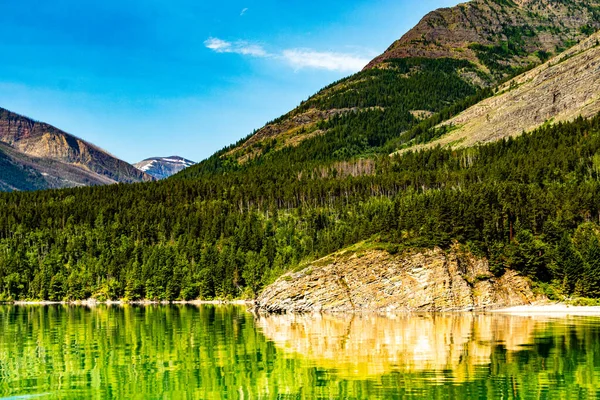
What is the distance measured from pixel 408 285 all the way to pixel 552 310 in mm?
26225

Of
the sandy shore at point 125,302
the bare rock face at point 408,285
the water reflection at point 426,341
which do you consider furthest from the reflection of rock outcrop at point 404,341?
the sandy shore at point 125,302

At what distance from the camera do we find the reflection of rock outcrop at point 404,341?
2080 inches

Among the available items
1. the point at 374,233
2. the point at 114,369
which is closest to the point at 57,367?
the point at 114,369

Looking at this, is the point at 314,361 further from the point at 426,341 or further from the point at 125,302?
the point at 125,302

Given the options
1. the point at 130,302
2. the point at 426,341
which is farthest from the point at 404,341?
the point at 130,302

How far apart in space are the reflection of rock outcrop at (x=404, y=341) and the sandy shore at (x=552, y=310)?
34.2 ft

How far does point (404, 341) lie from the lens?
228ft

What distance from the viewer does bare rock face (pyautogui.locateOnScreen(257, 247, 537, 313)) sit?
120m

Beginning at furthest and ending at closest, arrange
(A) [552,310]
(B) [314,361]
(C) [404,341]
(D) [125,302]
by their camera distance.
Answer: (D) [125,302], (A) [552,310], (C) [404,341], (B) [314,361]

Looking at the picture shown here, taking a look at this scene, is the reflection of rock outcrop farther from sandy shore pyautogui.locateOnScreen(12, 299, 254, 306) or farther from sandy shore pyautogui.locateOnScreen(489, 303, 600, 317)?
sandy shore pyautogui.locateOnScreen(12, 299, 254, 306)

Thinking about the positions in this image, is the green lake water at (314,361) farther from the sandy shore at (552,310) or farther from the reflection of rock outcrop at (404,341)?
the sandy shore at (552,310)

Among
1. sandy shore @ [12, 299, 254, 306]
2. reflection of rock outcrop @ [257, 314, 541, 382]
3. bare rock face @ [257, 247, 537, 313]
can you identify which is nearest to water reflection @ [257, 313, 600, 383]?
reflection of rock outcrop @ [257, 314, 541, 382]

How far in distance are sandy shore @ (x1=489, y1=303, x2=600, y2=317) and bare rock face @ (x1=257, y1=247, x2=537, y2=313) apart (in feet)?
13.7

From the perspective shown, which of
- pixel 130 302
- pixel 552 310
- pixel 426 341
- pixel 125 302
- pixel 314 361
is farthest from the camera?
pixel 130 302
